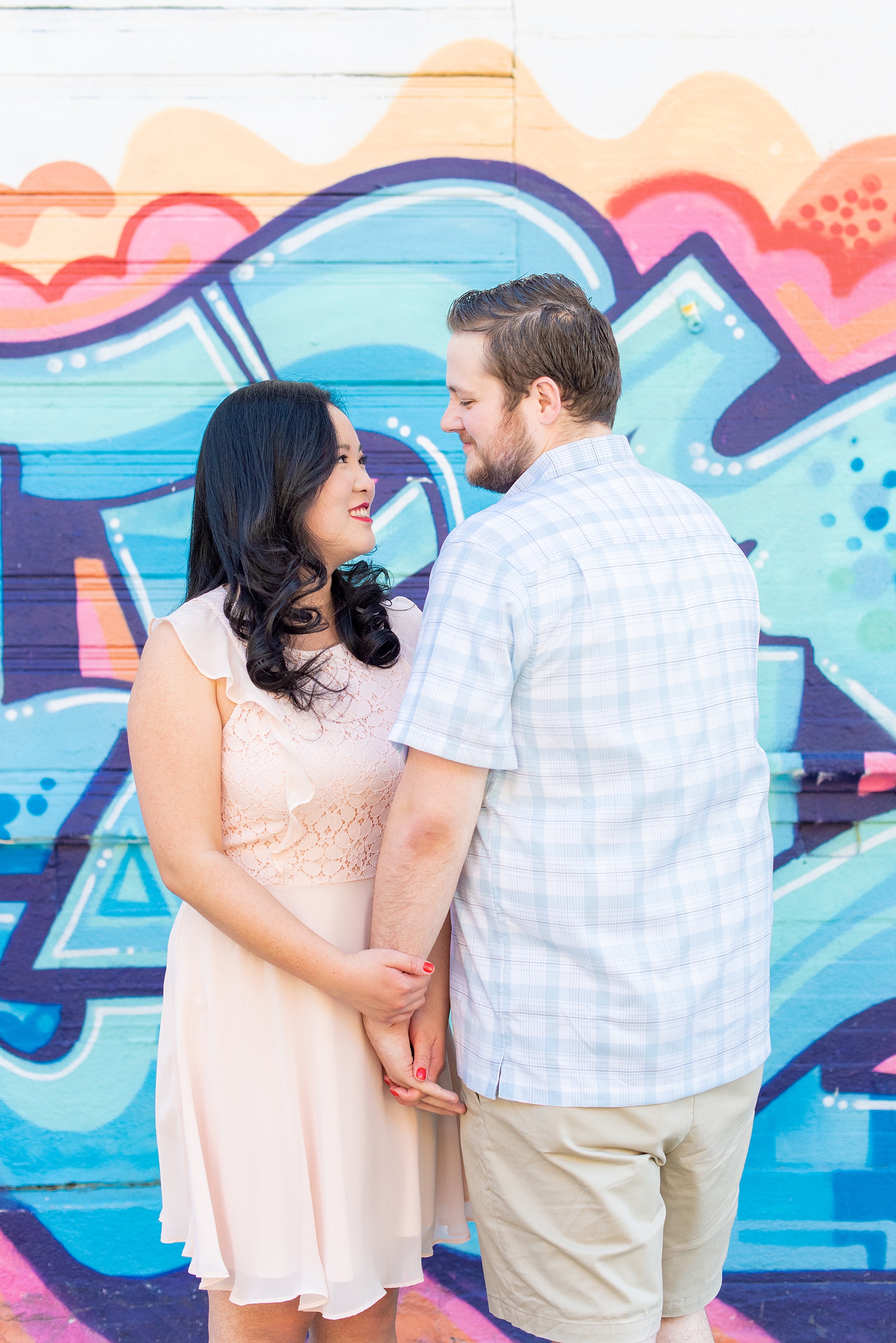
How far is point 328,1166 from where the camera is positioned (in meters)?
1.61

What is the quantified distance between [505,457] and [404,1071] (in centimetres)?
97

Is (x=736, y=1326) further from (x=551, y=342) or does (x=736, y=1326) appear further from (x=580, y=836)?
(x=551, y=342)

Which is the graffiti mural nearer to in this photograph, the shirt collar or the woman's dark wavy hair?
the woman's dark wavy hair

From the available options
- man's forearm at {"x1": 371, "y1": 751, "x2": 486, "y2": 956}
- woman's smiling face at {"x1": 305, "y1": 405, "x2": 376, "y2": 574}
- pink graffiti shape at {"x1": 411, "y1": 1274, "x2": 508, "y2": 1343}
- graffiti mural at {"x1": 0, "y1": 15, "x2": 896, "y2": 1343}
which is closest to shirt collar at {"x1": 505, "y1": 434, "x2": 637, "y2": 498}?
woman's smiling face at {"x1": 305, "y1": 405, "x2": 376, "y2": 574}

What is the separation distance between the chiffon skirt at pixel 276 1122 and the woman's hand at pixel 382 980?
0.10 m

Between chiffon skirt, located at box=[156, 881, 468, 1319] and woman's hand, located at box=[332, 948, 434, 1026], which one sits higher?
woman's hand, located at box=[332, 948, 434, 1026]

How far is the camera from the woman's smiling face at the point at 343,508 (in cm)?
171

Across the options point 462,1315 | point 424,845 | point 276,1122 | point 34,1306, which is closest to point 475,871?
point 424,845

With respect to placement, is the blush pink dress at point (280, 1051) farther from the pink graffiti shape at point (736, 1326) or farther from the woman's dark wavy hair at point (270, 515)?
the pink graffiti shape at point (736, 1326)

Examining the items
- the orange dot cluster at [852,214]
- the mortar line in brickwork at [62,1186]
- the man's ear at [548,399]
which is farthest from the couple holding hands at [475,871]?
the orange dot cluster at [852,214]

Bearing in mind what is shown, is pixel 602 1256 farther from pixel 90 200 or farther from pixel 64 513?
pixel 90 200

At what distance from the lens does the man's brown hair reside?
1531mm

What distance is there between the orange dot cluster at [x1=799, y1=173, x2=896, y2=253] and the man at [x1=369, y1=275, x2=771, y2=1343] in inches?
52.6

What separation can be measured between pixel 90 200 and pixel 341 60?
0.69 metres
